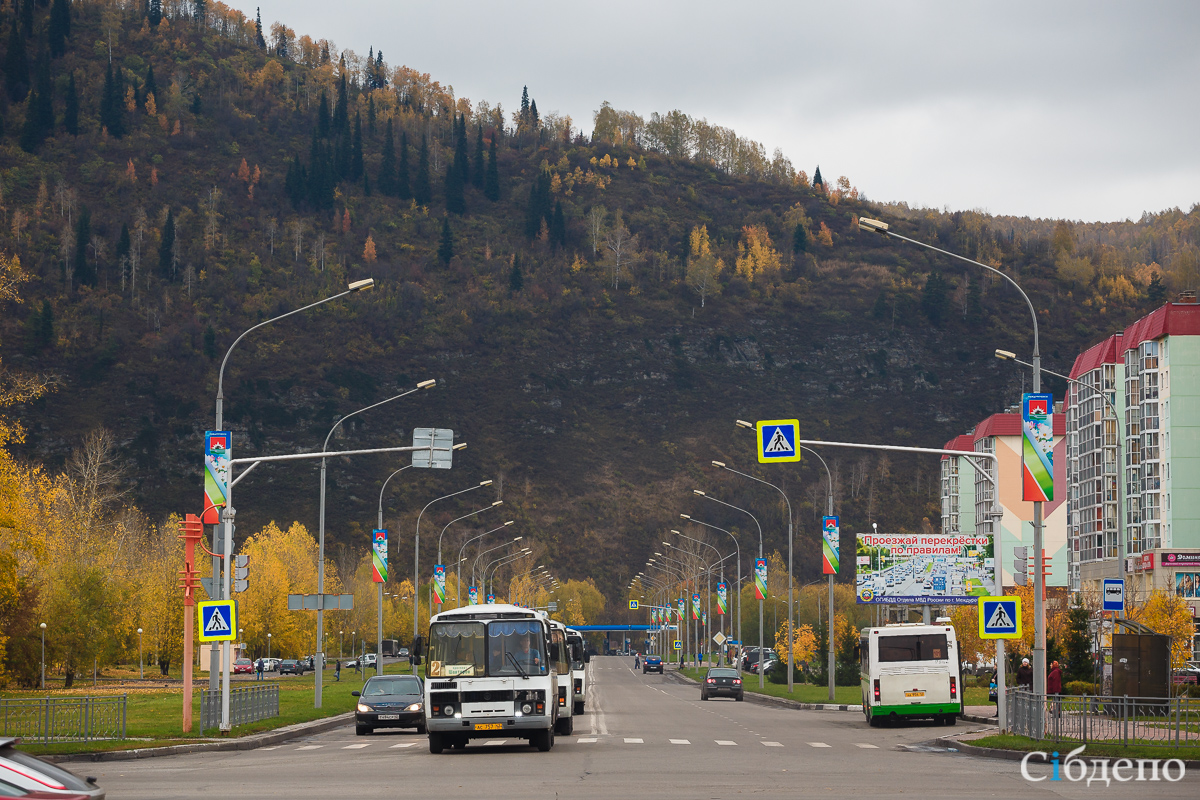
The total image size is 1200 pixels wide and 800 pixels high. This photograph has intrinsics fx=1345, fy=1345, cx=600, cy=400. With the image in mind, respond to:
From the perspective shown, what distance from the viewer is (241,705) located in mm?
33344

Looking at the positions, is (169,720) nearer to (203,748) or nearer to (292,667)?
(203,748)

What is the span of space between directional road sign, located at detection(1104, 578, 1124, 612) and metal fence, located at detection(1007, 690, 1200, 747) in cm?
1448

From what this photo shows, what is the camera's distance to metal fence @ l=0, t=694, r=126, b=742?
27344 millimetres

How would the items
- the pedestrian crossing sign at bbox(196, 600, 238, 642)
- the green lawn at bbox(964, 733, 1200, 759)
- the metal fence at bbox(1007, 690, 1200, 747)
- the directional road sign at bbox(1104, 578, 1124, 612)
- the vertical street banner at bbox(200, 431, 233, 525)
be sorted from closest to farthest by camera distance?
the green lawn at bbox(964, 733, 1200, 759) → the metal fence at bbox(1007, 690, 1200, 747) → the pedestrian crossing sign at bbox(196, 600, 238, 642) → the vertical street banner at bbox(200, 431, 233, 525) → the directional road sign at bbox(1104, 578, 1124, 612)

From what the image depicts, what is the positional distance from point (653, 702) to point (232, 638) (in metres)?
A: 31.4

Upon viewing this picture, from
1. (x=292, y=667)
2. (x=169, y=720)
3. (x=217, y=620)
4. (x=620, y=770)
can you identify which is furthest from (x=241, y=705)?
(x=292, y=667)

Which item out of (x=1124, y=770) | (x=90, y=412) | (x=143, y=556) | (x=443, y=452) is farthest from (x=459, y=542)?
(x=1124, y=770)

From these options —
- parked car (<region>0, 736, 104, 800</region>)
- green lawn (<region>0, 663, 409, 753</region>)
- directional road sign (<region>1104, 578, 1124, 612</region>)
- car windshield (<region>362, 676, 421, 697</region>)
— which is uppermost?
parked car (<region>0, 736, 104, 800</region>)

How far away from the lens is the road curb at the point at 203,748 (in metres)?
25.8

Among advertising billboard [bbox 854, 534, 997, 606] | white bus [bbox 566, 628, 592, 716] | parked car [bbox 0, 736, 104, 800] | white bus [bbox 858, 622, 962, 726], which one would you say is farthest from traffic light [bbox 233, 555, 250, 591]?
advertising billboard [bbox 854, 534, 997, 606]

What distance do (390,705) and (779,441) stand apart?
1228 cm

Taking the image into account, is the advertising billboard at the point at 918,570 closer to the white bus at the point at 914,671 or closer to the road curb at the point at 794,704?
the road curb at the point at 794,704

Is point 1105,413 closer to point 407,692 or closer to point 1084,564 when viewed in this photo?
point 1084,564

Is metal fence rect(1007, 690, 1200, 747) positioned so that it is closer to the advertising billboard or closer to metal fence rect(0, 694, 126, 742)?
metal fence rect(0, 694, 126, 742)
